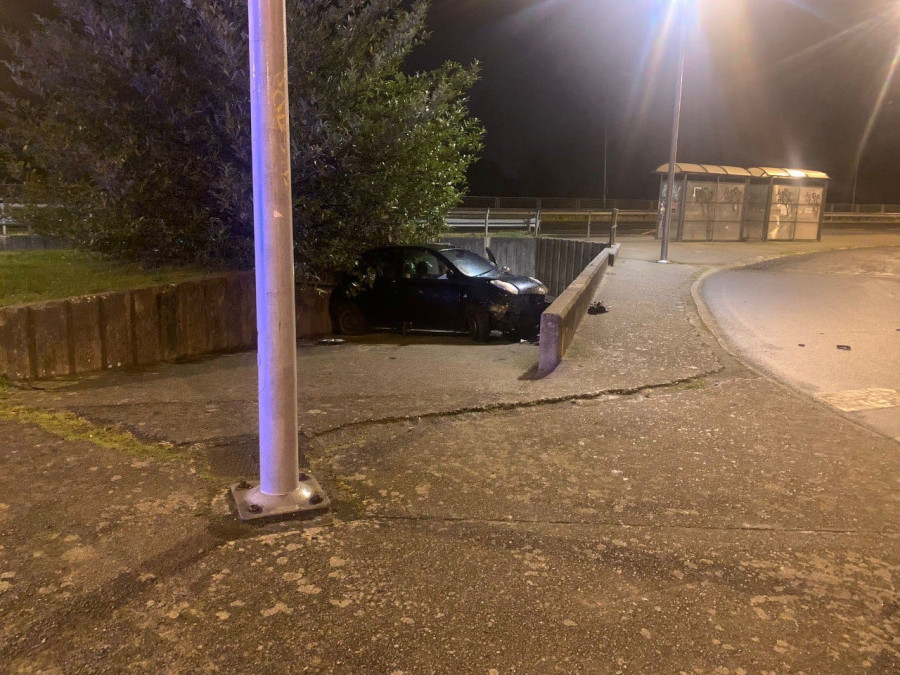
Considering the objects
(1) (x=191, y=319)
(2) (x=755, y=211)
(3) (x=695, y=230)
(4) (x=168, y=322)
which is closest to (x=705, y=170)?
(3) (x=695, y=230)

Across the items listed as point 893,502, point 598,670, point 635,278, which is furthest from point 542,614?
point 635,278

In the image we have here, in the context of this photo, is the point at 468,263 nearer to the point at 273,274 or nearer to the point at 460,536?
the point at 273,274

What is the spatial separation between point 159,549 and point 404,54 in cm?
875

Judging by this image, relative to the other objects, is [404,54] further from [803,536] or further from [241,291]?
[803,536]

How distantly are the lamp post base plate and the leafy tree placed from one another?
5507 mm

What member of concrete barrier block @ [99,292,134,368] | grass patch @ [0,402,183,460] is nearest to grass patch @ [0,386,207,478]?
grass patch @ [0,402,183,460]

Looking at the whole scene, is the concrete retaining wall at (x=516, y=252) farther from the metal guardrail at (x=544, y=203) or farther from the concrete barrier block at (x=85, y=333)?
the concrete barrier block at (x=85, y=333)

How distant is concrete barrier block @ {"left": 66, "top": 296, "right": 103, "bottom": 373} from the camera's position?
718cm

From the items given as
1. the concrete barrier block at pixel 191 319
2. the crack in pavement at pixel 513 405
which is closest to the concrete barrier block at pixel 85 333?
the concrete barrier block at pixel 191 319

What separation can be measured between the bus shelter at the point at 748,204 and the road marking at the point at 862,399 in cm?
1935

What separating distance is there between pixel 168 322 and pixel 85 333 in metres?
1.11

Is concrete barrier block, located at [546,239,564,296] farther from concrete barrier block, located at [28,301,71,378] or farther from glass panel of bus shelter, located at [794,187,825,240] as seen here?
concrete barrier block, located at [28,301,71,378]

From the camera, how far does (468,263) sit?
1147 cm

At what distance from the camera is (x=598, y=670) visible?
9.41ft
